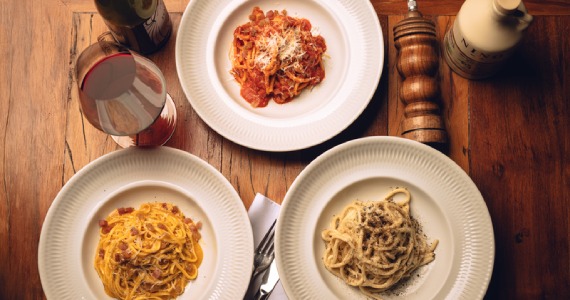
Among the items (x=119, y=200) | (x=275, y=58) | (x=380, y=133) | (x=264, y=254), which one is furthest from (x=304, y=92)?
(x=119, y=200)

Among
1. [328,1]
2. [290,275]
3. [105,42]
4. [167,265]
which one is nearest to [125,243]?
[167,265]

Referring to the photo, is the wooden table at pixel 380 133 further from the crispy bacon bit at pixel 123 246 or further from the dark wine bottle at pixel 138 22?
the crispy bacon bit at pixel 123 246

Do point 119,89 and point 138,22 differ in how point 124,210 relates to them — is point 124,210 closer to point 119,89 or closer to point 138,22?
point 119,89

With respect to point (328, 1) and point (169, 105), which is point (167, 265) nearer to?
point (169, 105)

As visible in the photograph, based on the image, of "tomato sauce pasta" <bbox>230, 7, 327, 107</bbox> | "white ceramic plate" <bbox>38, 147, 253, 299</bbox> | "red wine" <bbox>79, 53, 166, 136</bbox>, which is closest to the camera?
"red wine" <bbox>79, 53, 166, 136</bbox>

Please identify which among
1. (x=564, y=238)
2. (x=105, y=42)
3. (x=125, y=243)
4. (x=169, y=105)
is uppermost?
(x=105, y=42)

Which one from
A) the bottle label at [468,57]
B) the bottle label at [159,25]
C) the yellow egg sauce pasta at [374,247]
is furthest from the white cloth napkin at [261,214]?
the bottle label at [468,57]

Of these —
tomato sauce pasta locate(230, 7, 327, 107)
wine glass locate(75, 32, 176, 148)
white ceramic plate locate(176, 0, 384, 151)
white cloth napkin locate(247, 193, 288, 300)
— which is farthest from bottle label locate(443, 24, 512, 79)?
wine glass locate(75, 32, 176, 148)

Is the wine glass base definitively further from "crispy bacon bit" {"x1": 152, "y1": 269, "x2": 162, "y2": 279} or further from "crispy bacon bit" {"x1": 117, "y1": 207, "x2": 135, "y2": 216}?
"crispy bacon bit" {"x1": 152, "y1": 269, "x2": 162, "y2": 279}
